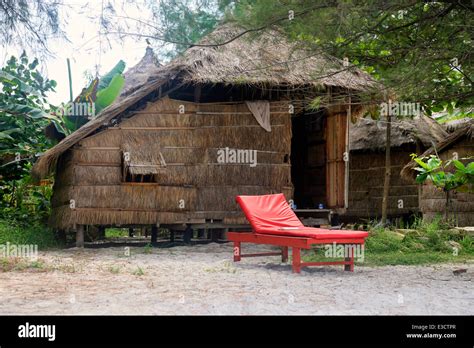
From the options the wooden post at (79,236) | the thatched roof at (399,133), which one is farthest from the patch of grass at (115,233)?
the thatched roof at (399,133)

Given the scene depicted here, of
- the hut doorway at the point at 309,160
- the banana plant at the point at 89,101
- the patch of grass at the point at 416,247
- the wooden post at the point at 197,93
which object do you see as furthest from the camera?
the hut doorway at the point at 309,160

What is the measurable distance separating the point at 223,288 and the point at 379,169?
11.1 m

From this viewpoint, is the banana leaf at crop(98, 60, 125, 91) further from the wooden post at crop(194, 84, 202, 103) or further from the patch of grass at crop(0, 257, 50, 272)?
the patch of grass at crop(0, 257, 50, 272)

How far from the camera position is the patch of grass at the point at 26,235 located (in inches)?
394

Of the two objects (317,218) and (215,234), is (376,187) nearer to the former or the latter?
Answer: (317,218)

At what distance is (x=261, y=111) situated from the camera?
34.9 feet

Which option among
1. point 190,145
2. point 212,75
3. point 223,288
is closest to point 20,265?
point 223,288

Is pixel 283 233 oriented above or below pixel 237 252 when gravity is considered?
above

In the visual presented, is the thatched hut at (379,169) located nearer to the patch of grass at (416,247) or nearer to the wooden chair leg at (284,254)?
the patch of grass at (416,247)

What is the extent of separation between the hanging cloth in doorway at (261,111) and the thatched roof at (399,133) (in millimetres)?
5610

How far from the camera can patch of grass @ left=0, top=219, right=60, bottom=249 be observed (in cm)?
1000

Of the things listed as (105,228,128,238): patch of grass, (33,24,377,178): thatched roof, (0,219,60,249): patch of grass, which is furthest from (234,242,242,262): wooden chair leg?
(105,228,128,238): patch of grass

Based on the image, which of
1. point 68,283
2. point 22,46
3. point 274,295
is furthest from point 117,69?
point 274,295
